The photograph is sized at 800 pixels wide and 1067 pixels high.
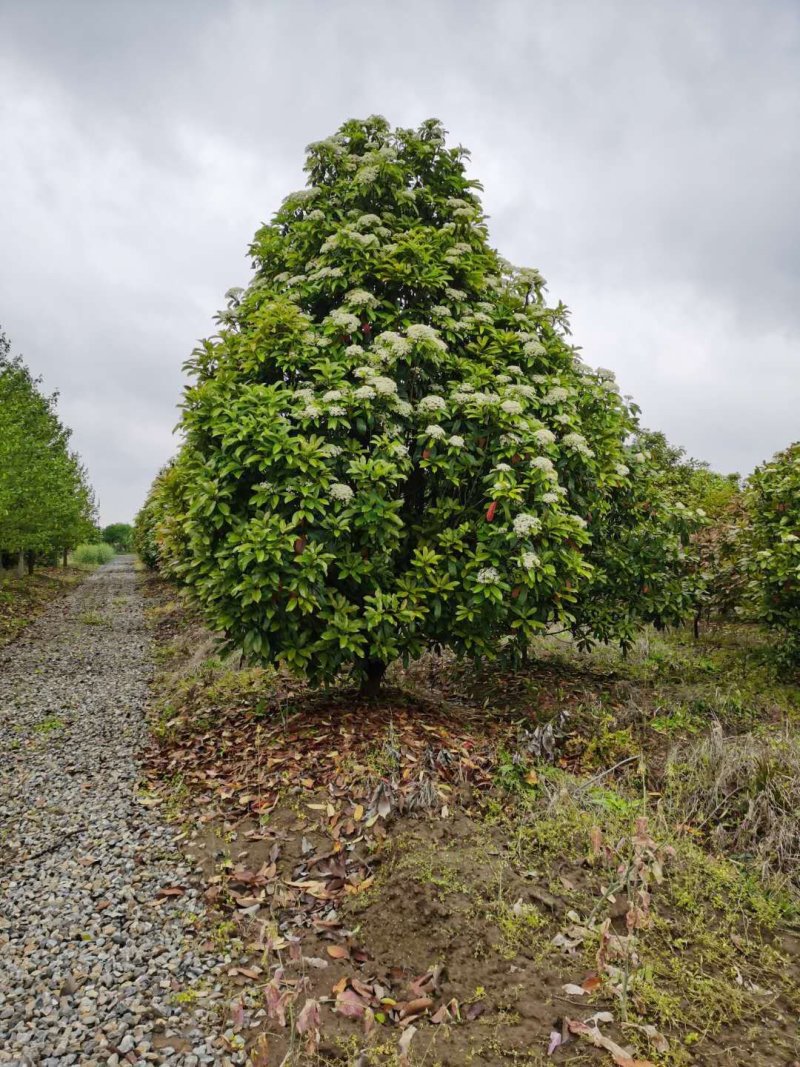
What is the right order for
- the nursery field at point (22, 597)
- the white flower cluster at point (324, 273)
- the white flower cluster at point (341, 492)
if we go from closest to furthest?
the white flower cluster at point (341, 492), the white flower cluster at point (324, 273), the nursery field at point (22, 597)

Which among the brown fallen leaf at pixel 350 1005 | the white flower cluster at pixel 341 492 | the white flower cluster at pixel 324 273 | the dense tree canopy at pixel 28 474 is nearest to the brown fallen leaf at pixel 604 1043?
the brown fallen leaf at pixel 350 1005

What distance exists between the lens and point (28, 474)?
1684cm

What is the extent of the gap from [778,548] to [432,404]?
469cm

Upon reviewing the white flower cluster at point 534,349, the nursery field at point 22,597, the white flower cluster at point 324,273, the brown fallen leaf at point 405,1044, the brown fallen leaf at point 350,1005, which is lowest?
the brown fallen leaf at point 350,1005

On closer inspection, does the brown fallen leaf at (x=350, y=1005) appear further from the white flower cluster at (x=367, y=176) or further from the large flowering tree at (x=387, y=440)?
the white flower cluster at (x=367, y=176)

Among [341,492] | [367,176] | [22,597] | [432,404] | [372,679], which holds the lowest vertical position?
[22,597]

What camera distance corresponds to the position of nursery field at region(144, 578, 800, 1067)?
2.35 m

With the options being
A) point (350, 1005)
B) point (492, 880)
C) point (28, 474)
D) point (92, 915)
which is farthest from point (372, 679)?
point (28, 474)

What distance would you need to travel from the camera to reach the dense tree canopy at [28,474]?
587 inches

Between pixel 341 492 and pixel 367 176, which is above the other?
pixel 367 176

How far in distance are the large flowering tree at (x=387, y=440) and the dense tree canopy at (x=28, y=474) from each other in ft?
34.7

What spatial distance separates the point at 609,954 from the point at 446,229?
18.3 feet

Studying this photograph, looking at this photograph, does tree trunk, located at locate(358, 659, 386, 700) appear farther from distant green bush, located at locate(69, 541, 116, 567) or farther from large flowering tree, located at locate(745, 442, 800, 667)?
distant green bush, located at locate(69, 541, 116, 567)

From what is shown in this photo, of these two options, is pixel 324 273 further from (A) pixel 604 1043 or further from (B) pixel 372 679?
(A) pixel 604 1043
